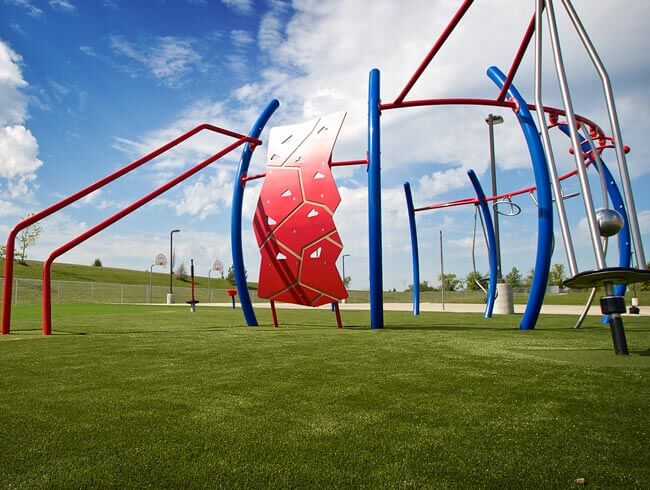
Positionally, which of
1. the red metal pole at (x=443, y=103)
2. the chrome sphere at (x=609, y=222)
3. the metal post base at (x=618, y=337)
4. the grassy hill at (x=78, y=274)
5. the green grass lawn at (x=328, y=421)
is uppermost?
the red metal pole at (x=443, y=103)

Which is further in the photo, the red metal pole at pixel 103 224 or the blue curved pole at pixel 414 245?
the blue curved pole at pixel 414 245

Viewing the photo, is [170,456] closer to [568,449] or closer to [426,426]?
[426,426]

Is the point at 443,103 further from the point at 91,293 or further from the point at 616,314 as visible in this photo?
the point at 91,293

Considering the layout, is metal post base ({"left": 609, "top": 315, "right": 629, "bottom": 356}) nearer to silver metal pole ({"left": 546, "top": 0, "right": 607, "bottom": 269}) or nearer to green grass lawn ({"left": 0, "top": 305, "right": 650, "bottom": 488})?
green grass lawn ({"left": 0, "top": 305, "right": 650, "bottom": 488})

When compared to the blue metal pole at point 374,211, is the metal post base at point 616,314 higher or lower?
lower

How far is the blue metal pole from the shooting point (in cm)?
1015

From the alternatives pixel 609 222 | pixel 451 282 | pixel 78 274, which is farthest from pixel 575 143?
pixel 451 282

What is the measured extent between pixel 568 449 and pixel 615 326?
12.0 feet

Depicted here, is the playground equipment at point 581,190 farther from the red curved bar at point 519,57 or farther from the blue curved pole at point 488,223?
the blue curved pole at point 488,223

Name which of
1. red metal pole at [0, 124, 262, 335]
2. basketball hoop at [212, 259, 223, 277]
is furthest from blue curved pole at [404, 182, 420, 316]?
basketball hoop at [212, 259, 223, 277]

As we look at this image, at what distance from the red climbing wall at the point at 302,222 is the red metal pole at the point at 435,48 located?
1569 millimetres

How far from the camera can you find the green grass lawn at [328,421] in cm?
225

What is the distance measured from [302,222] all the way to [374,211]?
1874mm

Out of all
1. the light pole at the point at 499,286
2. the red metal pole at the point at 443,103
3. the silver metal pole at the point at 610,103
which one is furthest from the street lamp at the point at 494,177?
the silver metal pole at the point at 610,103
